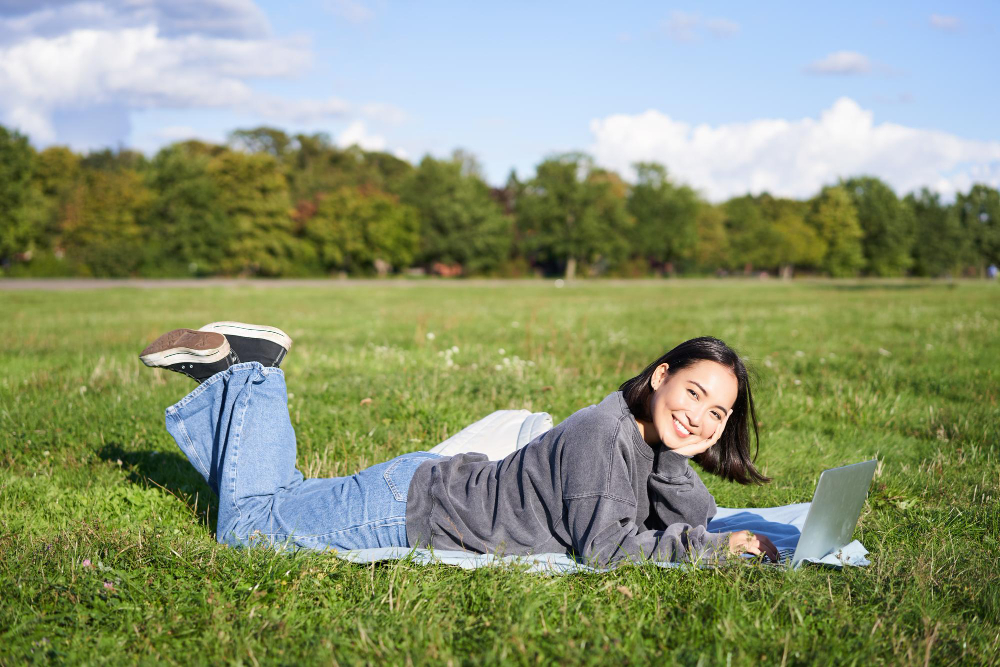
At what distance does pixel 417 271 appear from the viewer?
221 ft

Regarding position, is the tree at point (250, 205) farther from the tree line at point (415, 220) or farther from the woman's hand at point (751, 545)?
the woman's hand at point (751, 545)

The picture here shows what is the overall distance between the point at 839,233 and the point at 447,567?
274 feet

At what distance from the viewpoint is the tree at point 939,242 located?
267ft

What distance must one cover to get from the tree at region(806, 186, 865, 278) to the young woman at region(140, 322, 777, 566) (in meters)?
82.3

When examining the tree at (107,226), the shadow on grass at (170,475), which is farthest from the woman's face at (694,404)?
the tree at (107,226)

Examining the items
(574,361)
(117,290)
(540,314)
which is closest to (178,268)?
(117,290)

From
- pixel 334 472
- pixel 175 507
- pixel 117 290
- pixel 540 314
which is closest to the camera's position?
pixel 175 507

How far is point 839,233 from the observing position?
7812 centimetres

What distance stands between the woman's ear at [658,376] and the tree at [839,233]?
82.3m

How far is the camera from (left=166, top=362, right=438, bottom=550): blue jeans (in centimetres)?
347

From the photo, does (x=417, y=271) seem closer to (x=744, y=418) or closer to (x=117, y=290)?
(x=117, y=290)

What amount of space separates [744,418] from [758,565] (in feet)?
2.68

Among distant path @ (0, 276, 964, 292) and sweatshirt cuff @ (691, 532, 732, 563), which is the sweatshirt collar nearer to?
sweatshirt cuff @ (691, 532, 732, 563)

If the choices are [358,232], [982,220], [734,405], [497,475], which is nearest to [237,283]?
[358,232]
